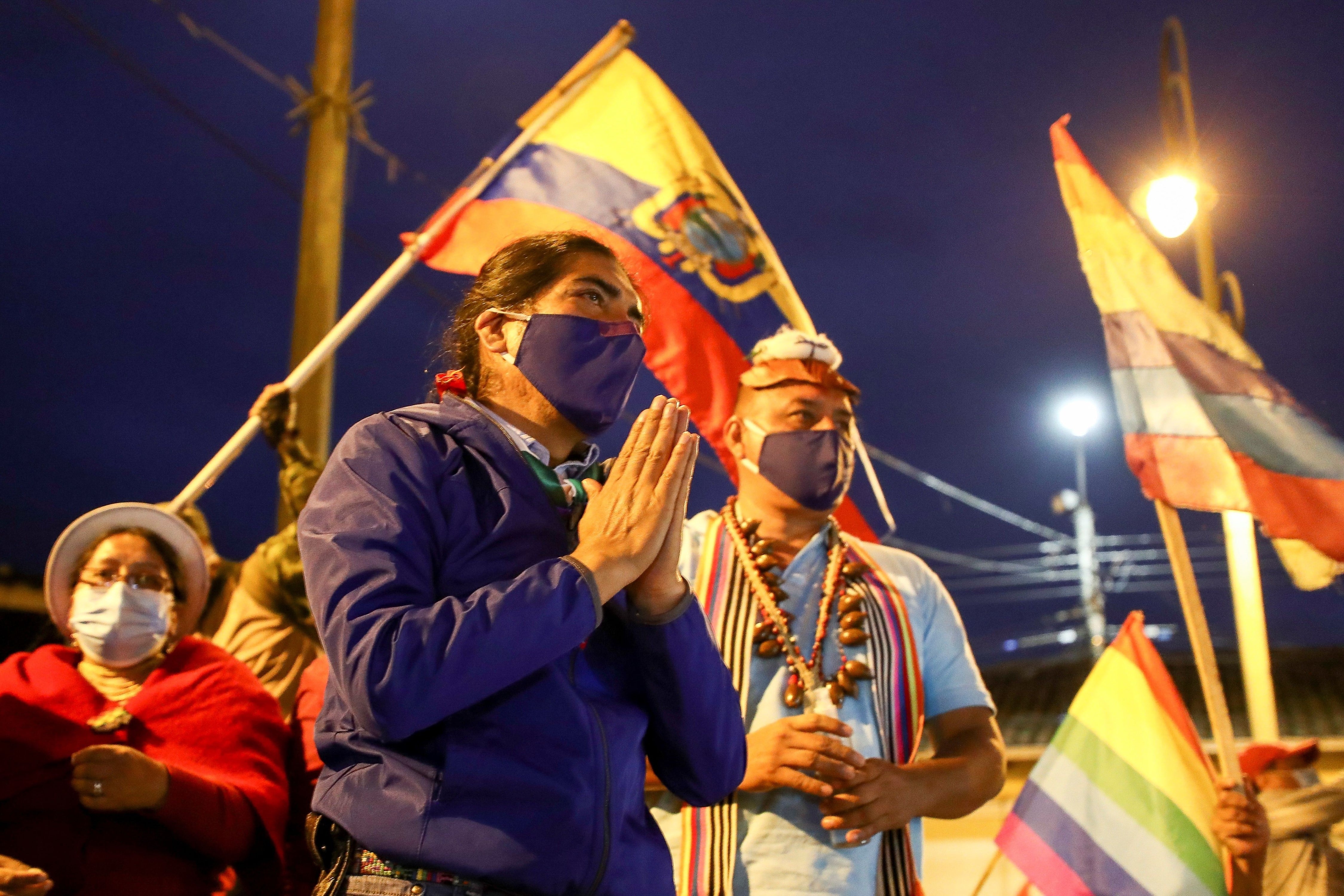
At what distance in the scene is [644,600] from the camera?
2.01 m

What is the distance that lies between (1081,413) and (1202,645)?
511 inches

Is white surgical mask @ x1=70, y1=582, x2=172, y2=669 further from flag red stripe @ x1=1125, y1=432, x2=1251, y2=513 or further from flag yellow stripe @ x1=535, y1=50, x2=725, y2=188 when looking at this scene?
flag red stripe @ x1=1125, y1=432, x2=1251, y2=513

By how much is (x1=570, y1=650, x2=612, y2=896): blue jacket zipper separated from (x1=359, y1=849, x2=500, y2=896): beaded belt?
0.15m

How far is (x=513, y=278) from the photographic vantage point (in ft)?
7.80

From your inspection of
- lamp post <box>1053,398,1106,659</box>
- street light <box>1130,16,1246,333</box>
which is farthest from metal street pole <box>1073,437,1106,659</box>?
street light <box>1130,16,1246,333</box>

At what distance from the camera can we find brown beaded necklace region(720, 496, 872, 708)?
3215mm

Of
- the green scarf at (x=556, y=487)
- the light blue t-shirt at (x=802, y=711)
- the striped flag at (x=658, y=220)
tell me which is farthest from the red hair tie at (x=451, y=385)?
the striped flag at (x=658, y=220)

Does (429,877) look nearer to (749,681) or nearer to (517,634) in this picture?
(517,634)

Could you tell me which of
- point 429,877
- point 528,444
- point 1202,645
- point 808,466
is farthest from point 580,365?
point 1202,645

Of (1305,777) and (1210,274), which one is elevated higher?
(1210,274)

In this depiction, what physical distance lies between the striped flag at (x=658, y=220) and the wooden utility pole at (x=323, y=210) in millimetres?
2205

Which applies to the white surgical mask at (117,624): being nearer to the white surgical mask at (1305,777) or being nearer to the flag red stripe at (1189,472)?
the flag red stripe at (1189,472)

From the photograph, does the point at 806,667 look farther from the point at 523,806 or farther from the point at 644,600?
the point at 523,806

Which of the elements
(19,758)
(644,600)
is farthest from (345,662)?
(19,758)
